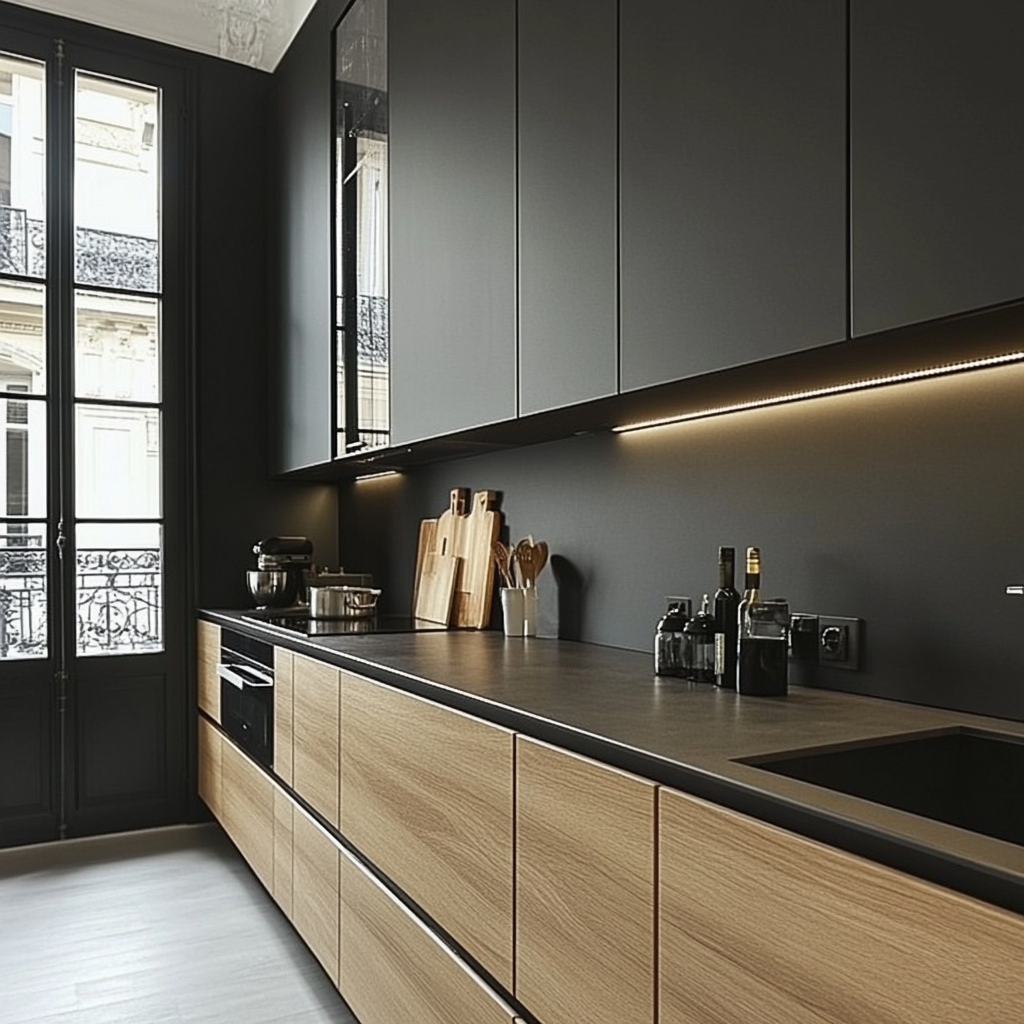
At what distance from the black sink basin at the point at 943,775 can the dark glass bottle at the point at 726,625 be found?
0.39 meters

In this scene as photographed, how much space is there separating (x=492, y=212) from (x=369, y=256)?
0.82 m

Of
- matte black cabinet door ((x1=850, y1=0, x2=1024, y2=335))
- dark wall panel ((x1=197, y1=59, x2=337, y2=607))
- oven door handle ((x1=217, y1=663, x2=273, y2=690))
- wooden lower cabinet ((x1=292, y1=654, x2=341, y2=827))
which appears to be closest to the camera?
matte black cabinet door ((x1=850, y1=0, x2=1024, y2=335))

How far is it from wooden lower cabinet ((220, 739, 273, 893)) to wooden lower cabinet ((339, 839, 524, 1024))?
733mm

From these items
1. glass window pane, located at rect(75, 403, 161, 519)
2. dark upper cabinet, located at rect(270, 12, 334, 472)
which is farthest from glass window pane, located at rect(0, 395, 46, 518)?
dark upper cabinet, located at rect(270, 12, 334, 472)

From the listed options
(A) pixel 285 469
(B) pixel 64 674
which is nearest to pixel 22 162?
(A) pixel 285 469

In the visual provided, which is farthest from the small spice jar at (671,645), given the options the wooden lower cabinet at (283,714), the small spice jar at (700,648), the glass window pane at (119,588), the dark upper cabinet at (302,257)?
the glass window pane at (119,588)

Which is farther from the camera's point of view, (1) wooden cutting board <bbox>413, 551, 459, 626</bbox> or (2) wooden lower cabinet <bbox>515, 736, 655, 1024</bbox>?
(1) wooden cutting board <bbox>413, 551, 459, 626</bbox>

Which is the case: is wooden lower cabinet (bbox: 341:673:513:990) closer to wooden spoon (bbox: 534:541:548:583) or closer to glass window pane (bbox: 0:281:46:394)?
wooden spoon (bbox: 534:541:548:583)

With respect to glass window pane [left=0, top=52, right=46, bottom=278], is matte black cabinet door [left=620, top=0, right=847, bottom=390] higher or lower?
lower

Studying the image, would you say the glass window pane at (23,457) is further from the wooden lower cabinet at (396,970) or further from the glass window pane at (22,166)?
the wooden lower cabinet at (396,970)

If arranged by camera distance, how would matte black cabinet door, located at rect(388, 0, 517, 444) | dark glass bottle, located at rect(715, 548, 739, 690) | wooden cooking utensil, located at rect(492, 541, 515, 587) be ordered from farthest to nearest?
wooden cooking utensil, located at rect(492, 541, 515, 587)
matte black cabinet door, located at rect(388, 0, 517, 444)
dark glass bottle, located at rect(715, 548, 739, 690)

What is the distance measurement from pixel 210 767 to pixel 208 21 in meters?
2.91

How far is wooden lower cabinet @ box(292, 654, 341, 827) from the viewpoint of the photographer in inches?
86.7

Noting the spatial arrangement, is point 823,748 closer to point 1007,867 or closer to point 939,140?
point 1007,867
